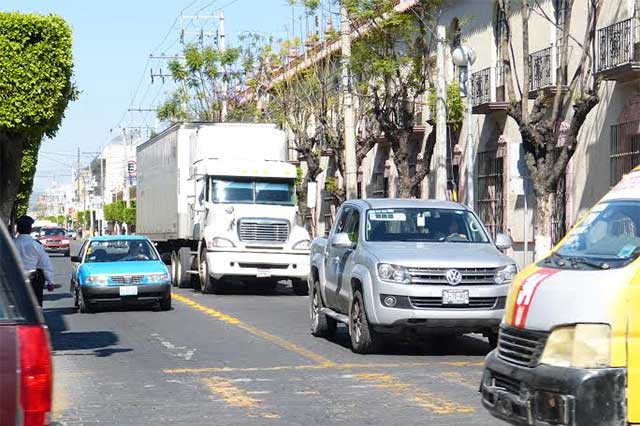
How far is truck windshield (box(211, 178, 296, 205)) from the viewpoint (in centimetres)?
2900

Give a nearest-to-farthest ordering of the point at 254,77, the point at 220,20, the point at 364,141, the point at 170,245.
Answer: the point at 170,245
the point at 364,141
the point at 254,77
the point at 220,20

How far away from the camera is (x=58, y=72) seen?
87.0ft

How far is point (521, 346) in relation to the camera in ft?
25.9

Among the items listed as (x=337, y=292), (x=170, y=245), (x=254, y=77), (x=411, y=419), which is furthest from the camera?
(x=254, y=77)

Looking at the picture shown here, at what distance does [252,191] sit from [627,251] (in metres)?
21.7

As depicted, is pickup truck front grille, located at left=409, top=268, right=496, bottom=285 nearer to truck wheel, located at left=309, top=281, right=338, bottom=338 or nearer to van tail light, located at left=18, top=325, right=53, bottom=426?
truck wheel, located at left=309, top=281, right=338, bottom=338

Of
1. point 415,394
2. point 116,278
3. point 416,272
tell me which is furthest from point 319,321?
point 116,278

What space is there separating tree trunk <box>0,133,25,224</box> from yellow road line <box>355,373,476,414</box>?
1585 centimetres

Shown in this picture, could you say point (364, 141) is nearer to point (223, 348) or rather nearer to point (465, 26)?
point (465, 26)

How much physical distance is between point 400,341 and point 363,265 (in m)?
2.13

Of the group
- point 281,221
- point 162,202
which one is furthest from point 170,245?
point 281,221

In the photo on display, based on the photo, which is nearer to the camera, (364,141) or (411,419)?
(411,419)

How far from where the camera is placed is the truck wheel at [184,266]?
31730 mm

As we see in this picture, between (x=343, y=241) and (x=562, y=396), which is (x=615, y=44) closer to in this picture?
(x=343, y=241)
